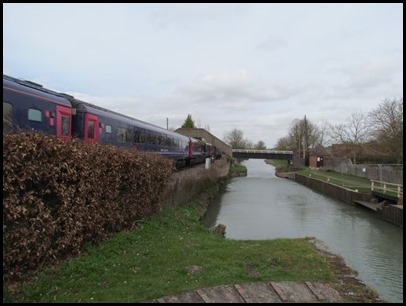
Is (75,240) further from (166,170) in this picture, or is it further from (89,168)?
(166,170)

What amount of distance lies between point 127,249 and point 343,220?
64.8 feet

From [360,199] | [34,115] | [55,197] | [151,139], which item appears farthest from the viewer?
[360,199]

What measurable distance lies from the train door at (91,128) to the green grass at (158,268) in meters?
4.40

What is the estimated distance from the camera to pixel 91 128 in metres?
14.7

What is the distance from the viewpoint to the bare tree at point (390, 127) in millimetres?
35531

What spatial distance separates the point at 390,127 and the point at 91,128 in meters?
30.5

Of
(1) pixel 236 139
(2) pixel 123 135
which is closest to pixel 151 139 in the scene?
(2) pixel 123 135

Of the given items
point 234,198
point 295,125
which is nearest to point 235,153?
point 295,125

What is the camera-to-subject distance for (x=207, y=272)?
7566 mm

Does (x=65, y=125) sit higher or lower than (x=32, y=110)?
lower

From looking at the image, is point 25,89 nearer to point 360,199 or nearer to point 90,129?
point 90,129

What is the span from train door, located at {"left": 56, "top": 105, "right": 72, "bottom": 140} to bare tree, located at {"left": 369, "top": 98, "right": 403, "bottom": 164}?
29777mm

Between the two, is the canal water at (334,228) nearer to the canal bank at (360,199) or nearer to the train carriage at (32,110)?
the canal bank at (360,199)

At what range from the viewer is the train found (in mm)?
10391
